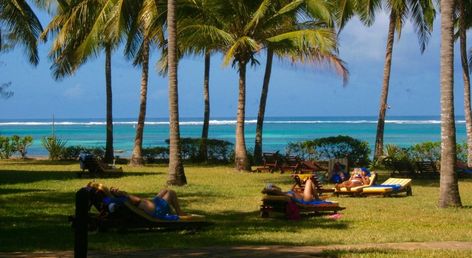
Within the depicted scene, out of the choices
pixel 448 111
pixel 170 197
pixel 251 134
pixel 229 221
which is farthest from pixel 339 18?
Answer: pixel 251 134

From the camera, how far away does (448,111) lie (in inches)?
531

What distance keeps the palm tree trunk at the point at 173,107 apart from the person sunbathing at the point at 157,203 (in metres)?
7.54

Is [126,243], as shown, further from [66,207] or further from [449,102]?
[449,102]

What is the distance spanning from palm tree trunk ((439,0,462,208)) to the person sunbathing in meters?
5.78

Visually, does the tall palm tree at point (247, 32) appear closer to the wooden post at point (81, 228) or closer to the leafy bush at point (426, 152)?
the leafy bush at point (426, 152)

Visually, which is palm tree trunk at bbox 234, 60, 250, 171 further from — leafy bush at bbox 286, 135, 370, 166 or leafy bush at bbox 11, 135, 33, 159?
leafy bush at bbox 11, 135, 33, 159

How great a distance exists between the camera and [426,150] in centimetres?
2692

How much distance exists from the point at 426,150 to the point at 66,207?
17415 mm

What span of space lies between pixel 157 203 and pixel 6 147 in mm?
23490

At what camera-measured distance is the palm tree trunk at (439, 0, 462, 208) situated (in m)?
13.3

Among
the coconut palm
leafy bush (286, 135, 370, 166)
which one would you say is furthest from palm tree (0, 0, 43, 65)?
leafy bush (286, 135, 370, 166)

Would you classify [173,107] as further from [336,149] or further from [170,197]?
[336,149]

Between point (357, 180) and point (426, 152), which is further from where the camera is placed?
point (426, 152)

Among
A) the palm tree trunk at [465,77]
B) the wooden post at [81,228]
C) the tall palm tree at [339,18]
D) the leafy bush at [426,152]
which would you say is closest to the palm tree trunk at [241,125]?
the tall palm tree at [339,18]
